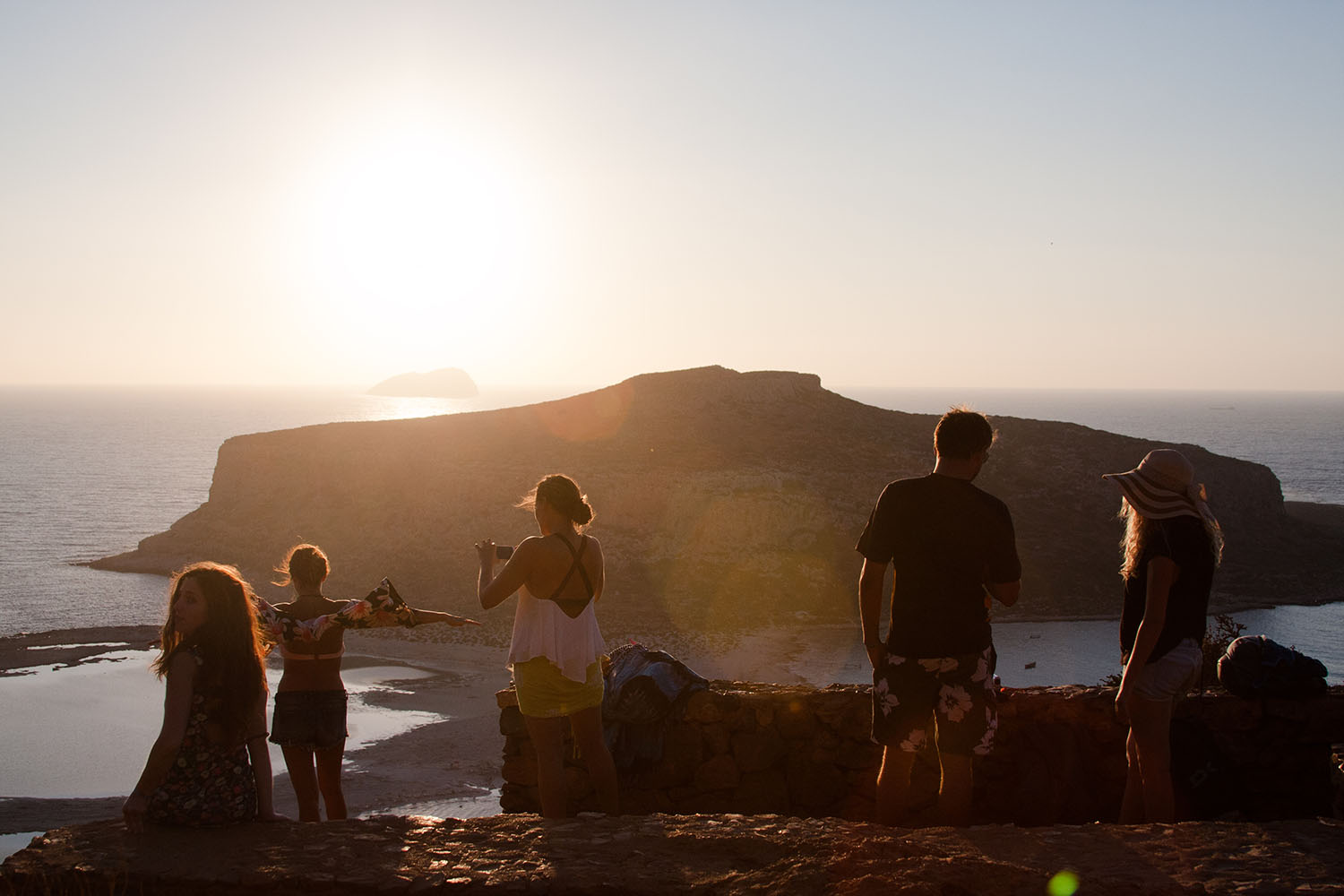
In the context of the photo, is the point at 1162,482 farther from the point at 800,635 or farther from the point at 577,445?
the point at 577,445

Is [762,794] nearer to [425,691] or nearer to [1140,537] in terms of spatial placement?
[1140,537]

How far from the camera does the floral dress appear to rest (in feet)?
14.9

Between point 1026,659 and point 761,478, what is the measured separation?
15401 millimetres

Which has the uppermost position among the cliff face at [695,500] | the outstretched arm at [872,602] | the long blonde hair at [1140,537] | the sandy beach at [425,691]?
the long blonde hair at [1140,537]

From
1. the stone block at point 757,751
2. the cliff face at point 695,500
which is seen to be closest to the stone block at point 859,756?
the stone block at point 757,751

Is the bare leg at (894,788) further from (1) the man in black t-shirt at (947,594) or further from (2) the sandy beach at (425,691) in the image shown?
(2) the sandy beach at (425,691)

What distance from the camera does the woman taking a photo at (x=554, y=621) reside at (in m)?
5.26

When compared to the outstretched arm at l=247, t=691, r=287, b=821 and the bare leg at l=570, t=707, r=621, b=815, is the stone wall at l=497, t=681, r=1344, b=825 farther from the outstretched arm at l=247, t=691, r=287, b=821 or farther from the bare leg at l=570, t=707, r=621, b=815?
the outstretched arm at l=247, t=691, r=287, b=821

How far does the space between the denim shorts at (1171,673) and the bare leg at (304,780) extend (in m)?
4.20

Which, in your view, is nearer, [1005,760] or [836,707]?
[1005,760]

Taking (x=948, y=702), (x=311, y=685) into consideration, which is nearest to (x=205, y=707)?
(x=311, y=685)

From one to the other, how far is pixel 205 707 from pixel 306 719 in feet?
3.99

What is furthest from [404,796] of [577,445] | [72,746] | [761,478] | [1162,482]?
[577,445]

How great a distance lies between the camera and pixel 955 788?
4.80m
